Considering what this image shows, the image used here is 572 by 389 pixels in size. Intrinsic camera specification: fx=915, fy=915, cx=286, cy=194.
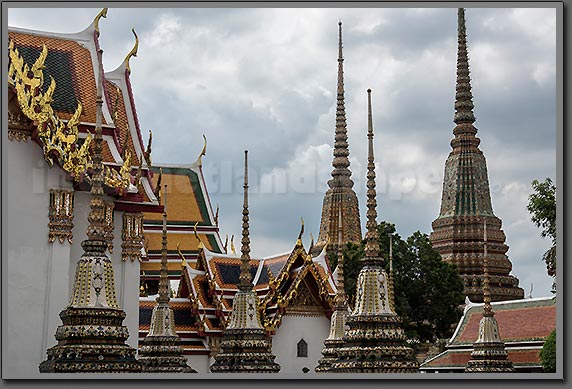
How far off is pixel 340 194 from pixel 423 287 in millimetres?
6721

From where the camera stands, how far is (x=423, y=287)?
76.9 ft

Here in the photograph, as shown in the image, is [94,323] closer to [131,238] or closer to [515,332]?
[131,238]

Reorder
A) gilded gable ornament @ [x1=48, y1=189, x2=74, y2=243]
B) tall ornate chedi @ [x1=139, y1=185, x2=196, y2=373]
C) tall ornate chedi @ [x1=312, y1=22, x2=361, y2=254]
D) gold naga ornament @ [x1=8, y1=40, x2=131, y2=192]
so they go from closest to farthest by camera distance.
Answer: gold naga ornament @ [x1=8, y1=40, x2=131, y2=192]
tall ornate chedi @ [x1=139, y1=185, x2=196, y2=373]
gilded gable ornament @ [x1=48, y1=189, x2=74, y2=243]
tall ornate chedi @ [x1=312, y1=22, x2=361, y2=254]

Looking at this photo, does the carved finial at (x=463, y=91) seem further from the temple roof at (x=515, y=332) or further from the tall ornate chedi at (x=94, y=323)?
the tall ornate chedi at (x=94, y=323)

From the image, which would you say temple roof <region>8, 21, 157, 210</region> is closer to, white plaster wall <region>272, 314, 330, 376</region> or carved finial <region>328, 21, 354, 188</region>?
white plaster wall <region>272, 314, 330, 376</region>

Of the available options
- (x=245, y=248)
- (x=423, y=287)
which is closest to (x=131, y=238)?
(x=245, y=248)

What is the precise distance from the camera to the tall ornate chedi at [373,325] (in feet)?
25.5

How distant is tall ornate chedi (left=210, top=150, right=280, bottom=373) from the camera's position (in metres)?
9.17

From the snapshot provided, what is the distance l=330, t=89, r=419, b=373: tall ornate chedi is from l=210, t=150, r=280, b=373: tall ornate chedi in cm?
142

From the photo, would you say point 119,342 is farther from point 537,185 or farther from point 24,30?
point 537,185

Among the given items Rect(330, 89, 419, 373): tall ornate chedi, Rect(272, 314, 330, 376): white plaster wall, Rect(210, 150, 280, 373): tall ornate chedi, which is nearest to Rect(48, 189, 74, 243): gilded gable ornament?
Rect(210, 150, 280, 373): tall ornate chedi

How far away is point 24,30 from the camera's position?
11359 mm

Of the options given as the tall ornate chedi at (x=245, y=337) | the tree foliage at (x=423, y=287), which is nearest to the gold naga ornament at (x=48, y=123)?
the tall ornate chedi at (x=245, y=337)

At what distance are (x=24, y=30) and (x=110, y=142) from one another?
5.69 feet
